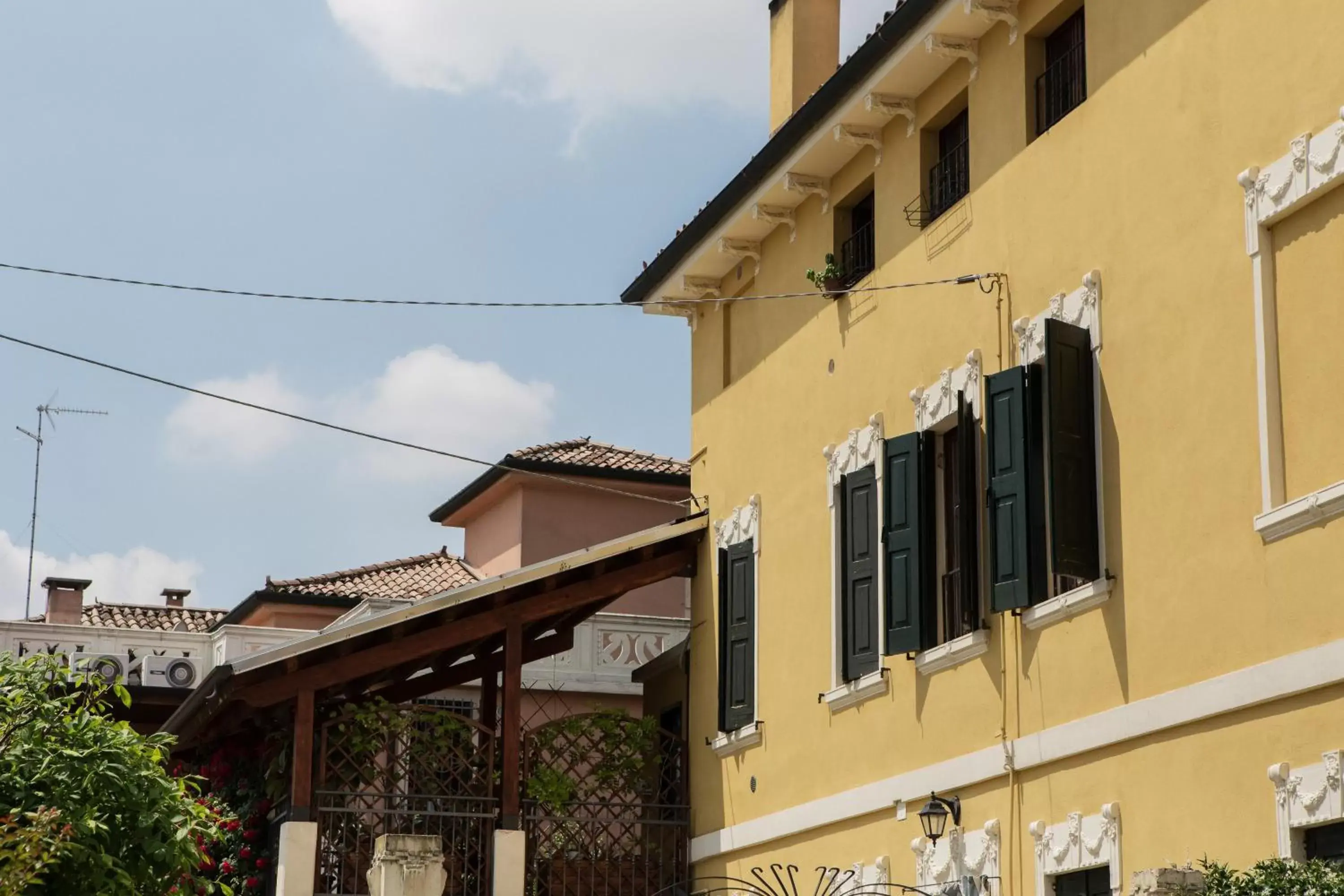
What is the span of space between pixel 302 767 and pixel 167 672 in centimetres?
560

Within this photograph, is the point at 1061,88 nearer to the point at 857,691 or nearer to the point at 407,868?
the point at 857,691

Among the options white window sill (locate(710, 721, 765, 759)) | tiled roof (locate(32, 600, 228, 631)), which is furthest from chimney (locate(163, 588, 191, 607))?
white window sill (locate(710, 721, 765, 759))

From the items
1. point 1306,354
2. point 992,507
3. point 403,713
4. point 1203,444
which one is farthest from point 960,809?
point 403,713

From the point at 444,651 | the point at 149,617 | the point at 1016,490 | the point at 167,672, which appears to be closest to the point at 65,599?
the point at 149,617

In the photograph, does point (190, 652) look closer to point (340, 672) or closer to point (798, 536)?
point (340, 672)

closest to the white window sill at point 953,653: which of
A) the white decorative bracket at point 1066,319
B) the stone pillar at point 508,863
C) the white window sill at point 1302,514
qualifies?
the white decorative bracket at point 1066,319

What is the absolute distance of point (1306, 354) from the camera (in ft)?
34.6

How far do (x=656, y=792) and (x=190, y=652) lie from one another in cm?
654

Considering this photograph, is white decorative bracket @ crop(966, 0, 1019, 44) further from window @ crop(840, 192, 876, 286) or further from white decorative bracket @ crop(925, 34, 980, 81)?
window @ crop(840, 192, 876, 286)

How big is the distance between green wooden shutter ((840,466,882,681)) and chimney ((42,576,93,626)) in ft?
61.8

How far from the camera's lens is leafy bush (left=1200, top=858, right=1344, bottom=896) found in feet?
30.4

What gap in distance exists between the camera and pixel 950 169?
1523 cm

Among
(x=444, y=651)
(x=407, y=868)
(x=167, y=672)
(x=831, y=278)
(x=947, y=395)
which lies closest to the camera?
(x=947, y=395)

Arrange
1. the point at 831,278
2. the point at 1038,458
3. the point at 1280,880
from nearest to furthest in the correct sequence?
the point at 1280,880, the point at 1038,458, the point at 831,278
